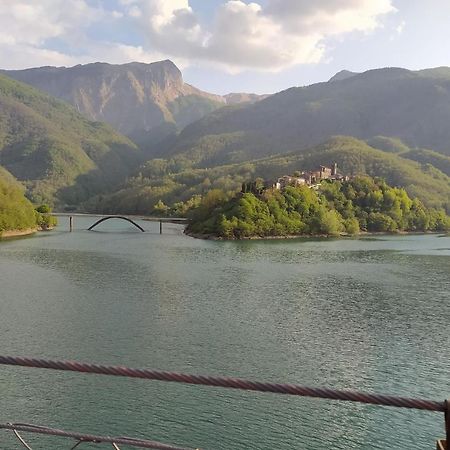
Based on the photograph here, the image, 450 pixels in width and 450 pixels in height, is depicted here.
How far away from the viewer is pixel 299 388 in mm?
3227

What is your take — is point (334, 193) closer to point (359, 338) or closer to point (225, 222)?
point (225, 222)

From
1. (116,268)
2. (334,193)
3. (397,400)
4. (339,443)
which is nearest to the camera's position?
(397,400)

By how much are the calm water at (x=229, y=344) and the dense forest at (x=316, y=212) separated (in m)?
39.3

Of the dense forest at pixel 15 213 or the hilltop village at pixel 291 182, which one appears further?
the hilltop village at pixel 291 182

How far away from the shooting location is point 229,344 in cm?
2525

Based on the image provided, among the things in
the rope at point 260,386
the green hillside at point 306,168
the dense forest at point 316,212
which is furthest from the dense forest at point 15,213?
the rope at point 260,386

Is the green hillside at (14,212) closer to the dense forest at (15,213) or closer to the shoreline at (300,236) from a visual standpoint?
the dense forest at (15,213)

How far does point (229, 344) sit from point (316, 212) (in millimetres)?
81089

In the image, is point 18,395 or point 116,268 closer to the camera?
point 18,395

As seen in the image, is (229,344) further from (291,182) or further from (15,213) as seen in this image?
(291,182)

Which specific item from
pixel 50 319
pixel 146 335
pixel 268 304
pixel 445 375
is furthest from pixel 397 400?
pixel 268 304

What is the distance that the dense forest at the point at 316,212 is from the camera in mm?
95312

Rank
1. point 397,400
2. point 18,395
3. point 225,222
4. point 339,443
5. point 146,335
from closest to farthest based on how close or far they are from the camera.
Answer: point 397,400
point 339,443
point 18,395
point 146,335
point 225,222

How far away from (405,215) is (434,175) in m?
69.5
